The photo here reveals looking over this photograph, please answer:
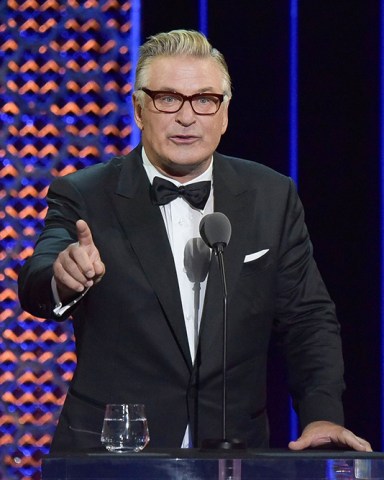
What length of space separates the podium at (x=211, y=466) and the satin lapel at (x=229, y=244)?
54 centimetres

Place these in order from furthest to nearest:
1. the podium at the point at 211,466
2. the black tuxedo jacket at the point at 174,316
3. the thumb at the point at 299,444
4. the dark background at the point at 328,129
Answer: the dark background at the point at 328,129, the black tuxedo jacket at the point at 174,316, the thumb at the point at 299,444, the podium at the point at 211,466

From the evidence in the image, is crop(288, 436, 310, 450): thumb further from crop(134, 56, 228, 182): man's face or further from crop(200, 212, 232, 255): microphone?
crop(134, 56, 228, 182): man's face

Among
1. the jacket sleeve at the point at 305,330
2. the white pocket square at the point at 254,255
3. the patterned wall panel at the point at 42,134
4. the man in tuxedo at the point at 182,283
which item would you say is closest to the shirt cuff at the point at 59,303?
the man in tuxedo at the point at 182,283

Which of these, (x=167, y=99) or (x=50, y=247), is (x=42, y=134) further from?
(x=50, y=247)

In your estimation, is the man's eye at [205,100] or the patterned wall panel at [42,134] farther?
the patterned wall panel at [42,134]

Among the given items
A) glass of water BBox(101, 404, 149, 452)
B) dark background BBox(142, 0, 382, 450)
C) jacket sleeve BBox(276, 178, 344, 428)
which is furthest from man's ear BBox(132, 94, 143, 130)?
dark background BBox(142, 0, 382, 450)

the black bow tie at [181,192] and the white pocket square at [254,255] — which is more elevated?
the black bow tie at [181,192]

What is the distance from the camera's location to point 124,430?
5.50 feet

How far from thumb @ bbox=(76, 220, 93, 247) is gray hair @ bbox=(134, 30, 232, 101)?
606 mm

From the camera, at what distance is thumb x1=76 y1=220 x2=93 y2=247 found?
1791 mm

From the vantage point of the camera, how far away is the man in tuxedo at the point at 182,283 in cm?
208

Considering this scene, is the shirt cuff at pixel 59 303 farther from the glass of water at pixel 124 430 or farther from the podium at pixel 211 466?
the podium at pixel 211 466

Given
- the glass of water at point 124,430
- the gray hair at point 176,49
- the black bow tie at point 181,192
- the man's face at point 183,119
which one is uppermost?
the gray hair at point 176,49

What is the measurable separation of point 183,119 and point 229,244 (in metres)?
0.29
